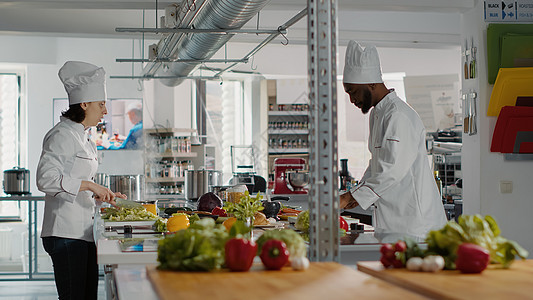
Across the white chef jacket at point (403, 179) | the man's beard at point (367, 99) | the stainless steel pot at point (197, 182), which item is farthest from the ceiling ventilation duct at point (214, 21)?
the white chef jacket at point (403, 179)

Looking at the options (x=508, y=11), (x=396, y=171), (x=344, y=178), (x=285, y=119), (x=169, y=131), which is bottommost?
(x=344, y=178)

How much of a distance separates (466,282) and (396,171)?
1.81 metres

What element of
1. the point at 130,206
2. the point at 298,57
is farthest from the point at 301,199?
the point at 298,57

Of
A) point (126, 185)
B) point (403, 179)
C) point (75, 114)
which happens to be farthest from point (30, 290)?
point (403, 179)

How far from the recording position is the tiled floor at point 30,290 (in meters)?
6.73

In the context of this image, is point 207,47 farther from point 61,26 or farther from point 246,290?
point 246,290

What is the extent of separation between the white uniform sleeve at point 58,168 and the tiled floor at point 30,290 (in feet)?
10.6

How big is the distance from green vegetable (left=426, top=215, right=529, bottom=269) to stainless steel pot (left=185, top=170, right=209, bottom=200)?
13.3 feet

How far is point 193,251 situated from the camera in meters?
1.73

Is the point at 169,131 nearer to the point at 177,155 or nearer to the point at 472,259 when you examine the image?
the point at 177,155

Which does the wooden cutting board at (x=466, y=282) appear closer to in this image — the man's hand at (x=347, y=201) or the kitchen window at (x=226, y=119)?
the man's hand at (x=347, y=201)

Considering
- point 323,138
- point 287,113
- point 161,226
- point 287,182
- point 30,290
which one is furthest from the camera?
point 287,113

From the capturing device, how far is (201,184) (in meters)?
5.75

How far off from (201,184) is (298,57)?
6.23 meters
